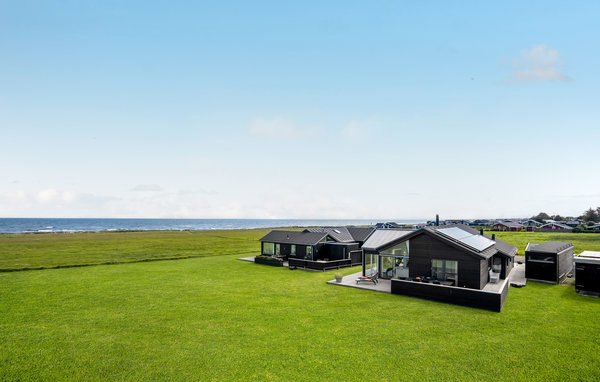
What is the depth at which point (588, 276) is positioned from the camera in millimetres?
20672

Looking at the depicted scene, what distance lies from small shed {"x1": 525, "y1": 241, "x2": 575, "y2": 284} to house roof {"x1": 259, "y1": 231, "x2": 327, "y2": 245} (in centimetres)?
1834

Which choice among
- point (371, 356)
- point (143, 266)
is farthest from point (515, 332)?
point (143, 266)

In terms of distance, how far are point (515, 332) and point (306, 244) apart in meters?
21.7

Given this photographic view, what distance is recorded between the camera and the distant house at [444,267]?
1845cm

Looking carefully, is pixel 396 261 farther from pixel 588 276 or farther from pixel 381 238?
pixel 588 276

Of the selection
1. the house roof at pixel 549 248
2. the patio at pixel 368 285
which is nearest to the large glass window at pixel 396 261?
the patio at pixel 368 285

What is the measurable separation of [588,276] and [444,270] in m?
9.12

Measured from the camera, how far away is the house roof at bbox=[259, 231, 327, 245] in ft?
113

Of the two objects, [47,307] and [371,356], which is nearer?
[371,356]

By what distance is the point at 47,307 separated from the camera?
18609mm

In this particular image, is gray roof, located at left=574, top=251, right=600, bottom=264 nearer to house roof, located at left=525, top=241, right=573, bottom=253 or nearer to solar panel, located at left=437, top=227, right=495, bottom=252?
house roof, located at left=525, top=241, right=573, bottom=253

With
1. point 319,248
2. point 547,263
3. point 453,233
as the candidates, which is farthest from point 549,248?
point 319,248

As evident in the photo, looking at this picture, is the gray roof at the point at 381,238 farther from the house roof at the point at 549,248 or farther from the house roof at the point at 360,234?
the house roof at the point at 549,248

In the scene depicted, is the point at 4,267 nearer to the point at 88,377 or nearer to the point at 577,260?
the point at 88,377
